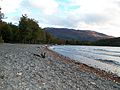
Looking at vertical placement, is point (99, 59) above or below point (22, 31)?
below

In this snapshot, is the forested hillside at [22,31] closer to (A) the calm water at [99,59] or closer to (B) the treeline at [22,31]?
(B) the treeline at [22,31]

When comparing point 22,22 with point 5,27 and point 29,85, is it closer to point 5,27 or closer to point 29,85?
point 5,27

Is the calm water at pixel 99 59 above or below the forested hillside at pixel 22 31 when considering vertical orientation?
below

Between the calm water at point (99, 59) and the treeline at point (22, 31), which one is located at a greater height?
the treeline at point (22, 31)

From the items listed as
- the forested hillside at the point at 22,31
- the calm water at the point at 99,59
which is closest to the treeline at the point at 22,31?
the forested hillside at the point at 22,31

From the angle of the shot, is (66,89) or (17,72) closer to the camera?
(66,89)

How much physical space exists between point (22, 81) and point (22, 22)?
134010mm

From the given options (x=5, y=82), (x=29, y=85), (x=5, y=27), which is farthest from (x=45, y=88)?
(x=5, y=27)

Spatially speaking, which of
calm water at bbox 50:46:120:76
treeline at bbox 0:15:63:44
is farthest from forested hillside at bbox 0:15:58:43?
calm water at bbox 50:46:120:76

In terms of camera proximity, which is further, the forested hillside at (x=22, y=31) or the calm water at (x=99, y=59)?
the forested hillside at (x=22, y=31)

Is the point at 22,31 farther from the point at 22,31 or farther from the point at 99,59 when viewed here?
the point at 99,59

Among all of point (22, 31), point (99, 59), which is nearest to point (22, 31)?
point (22, 31)

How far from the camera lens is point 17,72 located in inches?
770

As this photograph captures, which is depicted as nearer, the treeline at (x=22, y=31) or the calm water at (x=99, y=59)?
the calm water at (x=99, y=59)
